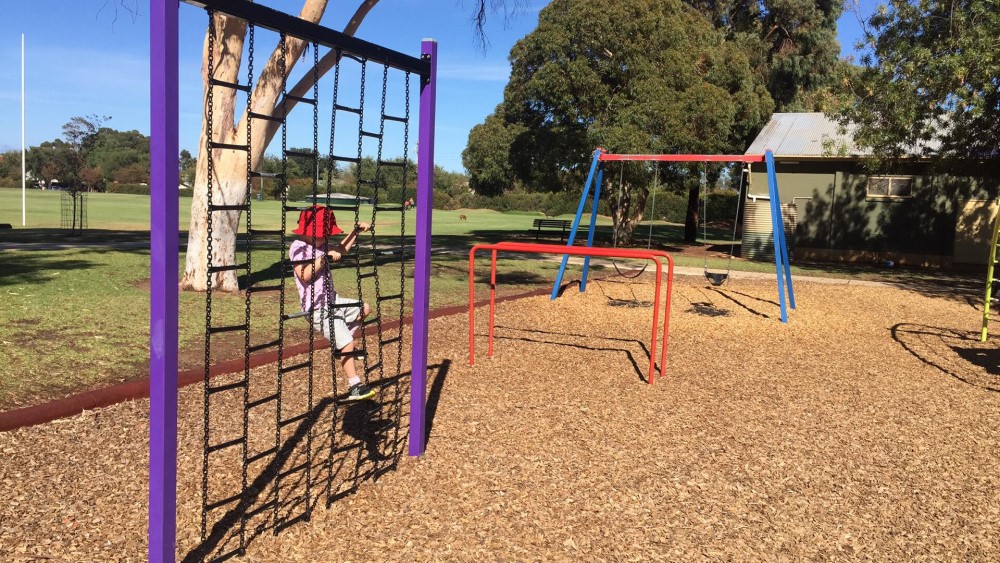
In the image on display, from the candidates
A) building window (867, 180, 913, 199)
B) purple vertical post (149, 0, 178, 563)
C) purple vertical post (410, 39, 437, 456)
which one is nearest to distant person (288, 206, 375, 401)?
purple vertical post (410, 39, 437, 456)

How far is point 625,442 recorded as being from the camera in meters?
4.82

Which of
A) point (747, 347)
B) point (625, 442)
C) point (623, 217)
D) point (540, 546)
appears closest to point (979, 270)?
point (623, 217)

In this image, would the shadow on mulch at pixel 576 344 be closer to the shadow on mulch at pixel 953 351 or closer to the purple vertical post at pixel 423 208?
the shadow on mulch at pixel 953 351

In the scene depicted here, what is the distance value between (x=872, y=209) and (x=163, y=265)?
22281 millimetres

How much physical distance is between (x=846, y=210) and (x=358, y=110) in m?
21.0

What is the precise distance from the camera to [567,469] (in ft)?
14.0

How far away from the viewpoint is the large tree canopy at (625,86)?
65.6 feet

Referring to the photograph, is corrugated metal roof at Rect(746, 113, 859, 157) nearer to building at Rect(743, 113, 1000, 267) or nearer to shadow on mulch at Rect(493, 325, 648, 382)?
building at Rect(743, 113, 1000, 267)

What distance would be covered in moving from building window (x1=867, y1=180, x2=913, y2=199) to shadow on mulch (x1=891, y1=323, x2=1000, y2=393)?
1267 cm

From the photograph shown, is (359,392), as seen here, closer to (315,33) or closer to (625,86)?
(315,33)

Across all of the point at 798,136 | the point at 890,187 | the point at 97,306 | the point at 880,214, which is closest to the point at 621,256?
the point at 97,306

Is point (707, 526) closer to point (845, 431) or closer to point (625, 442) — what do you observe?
point (625, 442)

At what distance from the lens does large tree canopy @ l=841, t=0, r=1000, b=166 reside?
13.3 m

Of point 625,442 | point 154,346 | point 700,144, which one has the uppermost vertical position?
point 700,144
